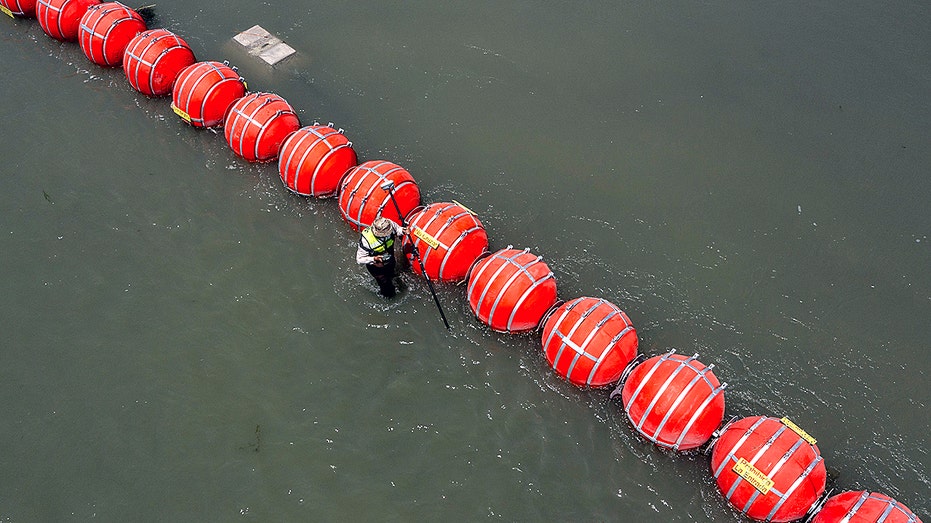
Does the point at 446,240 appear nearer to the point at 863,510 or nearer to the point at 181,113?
the point at 181,113

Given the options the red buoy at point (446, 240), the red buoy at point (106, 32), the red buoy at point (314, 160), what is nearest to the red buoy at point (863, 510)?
the red buoy at point (446, 240)

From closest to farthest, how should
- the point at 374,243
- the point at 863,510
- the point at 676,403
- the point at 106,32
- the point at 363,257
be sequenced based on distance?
the point at 863,510, the point at 676,403, the point at 374,243, the point at 363,257, the point at 106,32

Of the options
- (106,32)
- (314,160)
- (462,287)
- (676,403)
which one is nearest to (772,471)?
(676,403)

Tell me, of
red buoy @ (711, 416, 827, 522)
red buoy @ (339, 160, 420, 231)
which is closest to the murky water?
red buoy @ (711, 416, 827, 522)

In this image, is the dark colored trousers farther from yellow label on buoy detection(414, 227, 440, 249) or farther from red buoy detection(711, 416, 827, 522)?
red buoy detection(711, 416, 827, 522)

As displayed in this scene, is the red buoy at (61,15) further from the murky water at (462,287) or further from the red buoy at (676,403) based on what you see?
the red buoy at (676,403)

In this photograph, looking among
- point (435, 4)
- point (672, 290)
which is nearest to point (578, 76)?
point (435, 4)
